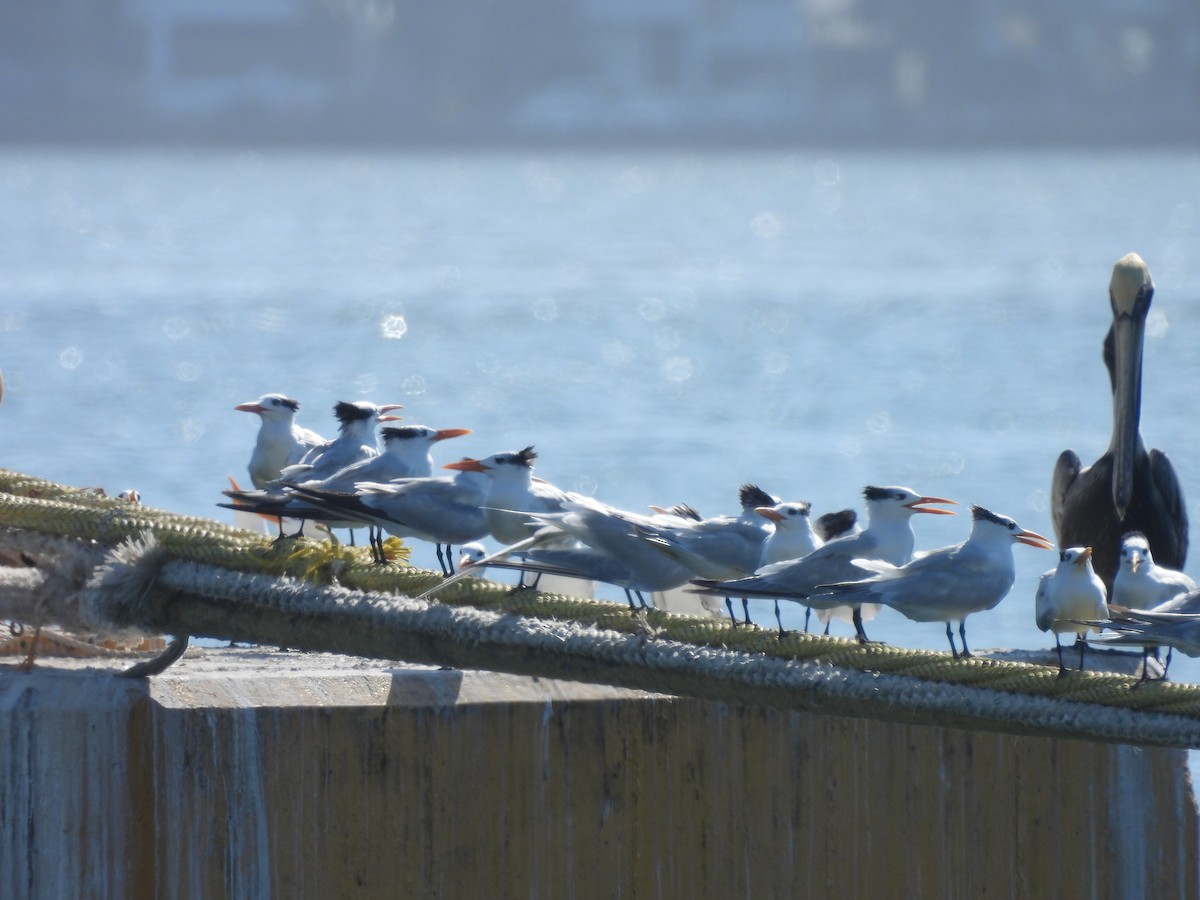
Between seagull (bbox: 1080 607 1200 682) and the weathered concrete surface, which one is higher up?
seagull (bbox: 1080 607 1200 682)

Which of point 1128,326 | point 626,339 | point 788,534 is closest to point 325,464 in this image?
point 788,534

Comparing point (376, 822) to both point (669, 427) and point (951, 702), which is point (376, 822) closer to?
point (951, 702)

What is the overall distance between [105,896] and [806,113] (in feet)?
377

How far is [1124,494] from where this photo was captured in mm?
7168

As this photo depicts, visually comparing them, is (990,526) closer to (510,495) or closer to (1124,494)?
(510,495)

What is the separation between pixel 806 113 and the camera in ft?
383

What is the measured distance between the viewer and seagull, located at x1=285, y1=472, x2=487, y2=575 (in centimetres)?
481

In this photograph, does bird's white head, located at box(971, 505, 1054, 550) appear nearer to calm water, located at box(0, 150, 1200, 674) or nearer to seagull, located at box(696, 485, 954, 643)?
seagull, located at box(696, 485, 954, 643)

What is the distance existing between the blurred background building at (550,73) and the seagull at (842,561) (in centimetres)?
10801

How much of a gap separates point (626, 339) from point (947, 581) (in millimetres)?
33386

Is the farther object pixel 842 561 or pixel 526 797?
pixel 842 561

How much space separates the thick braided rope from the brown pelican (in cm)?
292

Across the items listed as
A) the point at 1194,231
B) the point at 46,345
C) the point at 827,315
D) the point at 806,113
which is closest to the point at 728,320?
the point at 827,315

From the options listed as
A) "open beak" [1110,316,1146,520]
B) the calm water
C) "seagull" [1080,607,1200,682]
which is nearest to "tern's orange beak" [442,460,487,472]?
"seagull" [1080,607,1200,682]
